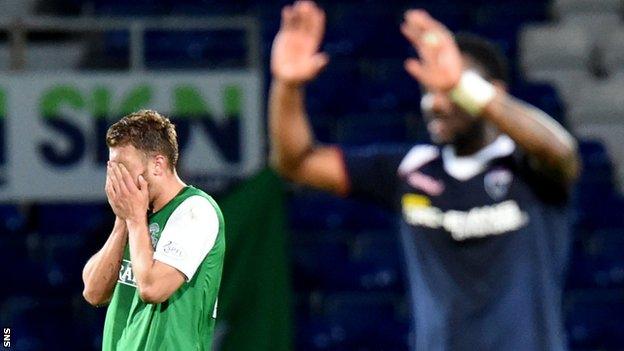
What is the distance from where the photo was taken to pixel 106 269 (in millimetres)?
3965

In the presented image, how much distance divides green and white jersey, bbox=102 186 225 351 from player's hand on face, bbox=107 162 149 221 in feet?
0.41

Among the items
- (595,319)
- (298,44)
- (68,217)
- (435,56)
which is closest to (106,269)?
(298,44)

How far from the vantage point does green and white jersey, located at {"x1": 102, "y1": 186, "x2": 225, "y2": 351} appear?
3877 millimetres

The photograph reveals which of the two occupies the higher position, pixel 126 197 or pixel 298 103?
pixel 298 103

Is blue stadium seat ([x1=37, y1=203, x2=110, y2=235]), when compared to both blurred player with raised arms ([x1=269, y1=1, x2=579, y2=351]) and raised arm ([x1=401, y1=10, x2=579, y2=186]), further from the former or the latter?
raised arm ([x1=401, y1=10, x2=579, y2=186])

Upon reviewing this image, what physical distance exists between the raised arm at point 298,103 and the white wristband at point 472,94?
0.35 meters

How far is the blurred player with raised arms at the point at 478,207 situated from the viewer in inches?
155

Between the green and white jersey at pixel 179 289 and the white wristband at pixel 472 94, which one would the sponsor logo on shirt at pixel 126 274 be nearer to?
the green and white jersey at pixel 179 289

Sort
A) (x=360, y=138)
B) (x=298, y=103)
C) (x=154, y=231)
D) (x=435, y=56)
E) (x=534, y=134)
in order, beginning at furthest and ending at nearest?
(x=360, y=138), (x=298, y=103), (x=154, y=231), (x=534, y=134), (x=435, y=56)

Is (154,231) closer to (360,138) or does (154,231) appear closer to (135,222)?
(135,222)

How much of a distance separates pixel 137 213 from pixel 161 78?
5672 millimetres

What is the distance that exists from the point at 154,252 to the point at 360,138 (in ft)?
23.1

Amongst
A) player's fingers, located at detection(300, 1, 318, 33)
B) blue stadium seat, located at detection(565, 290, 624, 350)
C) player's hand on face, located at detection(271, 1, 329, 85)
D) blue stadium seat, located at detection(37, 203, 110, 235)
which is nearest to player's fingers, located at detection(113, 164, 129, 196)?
player's hand on face, located at detection(271, 1, 329, 85)

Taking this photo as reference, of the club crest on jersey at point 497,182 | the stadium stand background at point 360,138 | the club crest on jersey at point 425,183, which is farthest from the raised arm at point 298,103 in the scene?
the stadium stand background at point 360,138
